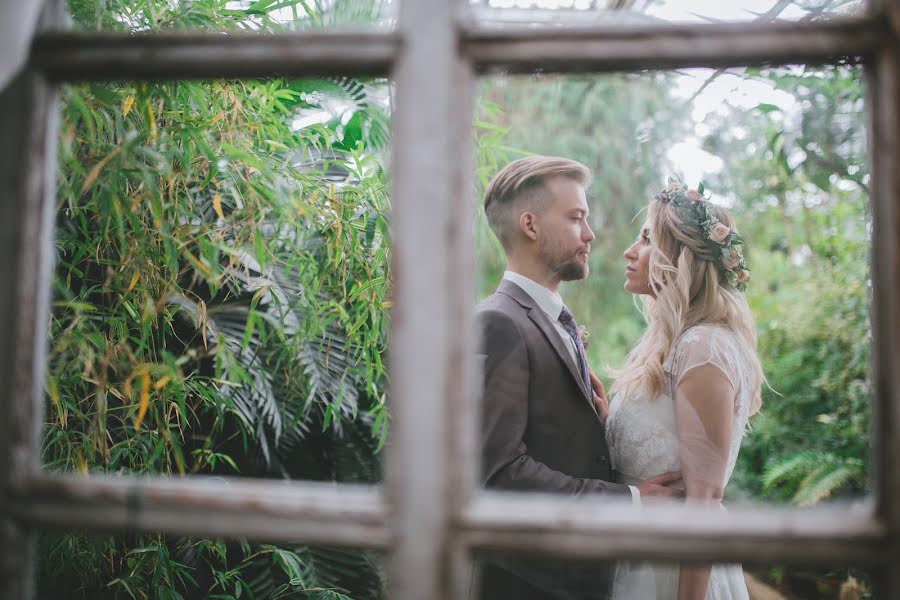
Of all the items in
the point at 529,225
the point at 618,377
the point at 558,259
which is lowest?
the point at 618,377

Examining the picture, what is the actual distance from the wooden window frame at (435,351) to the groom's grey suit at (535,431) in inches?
34.7

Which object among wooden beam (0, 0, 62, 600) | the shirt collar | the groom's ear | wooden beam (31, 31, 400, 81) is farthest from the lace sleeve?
wooden beam (0, 0, 62, 600)

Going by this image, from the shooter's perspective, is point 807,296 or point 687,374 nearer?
point 687,374

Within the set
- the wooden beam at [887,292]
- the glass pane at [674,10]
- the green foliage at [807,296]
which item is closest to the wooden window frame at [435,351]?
the wooden beam at [887,292]

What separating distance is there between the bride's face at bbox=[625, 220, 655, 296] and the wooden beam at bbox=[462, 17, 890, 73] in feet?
4.14

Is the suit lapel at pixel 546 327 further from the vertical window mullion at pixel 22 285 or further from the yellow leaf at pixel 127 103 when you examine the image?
the vertical window mullion at pixel 22 285

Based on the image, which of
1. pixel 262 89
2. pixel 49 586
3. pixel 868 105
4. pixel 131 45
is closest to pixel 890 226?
pixel 868 105

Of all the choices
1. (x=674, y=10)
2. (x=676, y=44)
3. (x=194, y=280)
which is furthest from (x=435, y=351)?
(x=674, y=10)

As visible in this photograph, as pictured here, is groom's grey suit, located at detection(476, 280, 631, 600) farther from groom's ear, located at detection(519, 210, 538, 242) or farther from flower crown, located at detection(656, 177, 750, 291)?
flower crown, located at detection(656, 177, 750, 291)

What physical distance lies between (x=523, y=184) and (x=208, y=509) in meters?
1.42

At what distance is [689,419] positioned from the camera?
164 cm

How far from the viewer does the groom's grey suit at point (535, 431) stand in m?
1.52

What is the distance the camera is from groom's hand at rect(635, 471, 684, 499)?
1629 millimetres

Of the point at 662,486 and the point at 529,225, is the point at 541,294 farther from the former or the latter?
the point at 662,486
